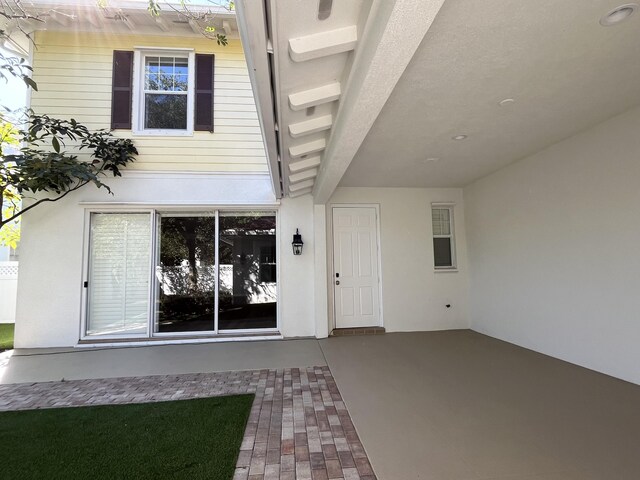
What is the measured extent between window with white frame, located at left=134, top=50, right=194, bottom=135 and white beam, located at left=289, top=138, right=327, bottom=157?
10.3 ft

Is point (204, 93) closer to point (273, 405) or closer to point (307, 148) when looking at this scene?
point (307, 148)

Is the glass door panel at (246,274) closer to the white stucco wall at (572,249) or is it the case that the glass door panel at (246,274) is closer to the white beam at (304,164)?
the white beam at (304,164)

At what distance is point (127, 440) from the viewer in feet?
8.26

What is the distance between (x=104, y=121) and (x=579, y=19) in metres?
6.42

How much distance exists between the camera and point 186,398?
3.28 metres

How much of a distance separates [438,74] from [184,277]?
16.2 ft

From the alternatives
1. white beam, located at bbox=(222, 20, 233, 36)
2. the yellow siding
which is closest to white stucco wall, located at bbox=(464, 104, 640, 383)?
the yellow siding

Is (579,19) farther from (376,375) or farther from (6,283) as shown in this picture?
(6,283)

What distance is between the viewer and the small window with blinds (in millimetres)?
6430

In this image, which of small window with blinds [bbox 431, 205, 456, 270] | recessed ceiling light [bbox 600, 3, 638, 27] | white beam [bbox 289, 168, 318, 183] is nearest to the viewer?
recessed ceiling light [bbox 600, 3, 638, 27]

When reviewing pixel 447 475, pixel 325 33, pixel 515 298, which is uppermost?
pixel 325 33

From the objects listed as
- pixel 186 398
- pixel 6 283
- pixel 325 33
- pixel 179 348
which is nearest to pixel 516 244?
pixel 325 33

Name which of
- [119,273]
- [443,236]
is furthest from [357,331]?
[119,273]

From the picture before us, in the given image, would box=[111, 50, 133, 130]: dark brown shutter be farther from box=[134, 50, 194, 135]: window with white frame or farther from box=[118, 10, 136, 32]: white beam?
box=[118, 10, 136, 32]: white beam
